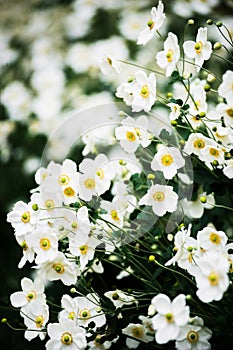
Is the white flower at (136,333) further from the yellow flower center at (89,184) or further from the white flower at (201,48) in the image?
the white flower at (201,48)

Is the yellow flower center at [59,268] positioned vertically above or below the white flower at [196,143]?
below

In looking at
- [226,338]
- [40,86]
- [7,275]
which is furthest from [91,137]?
[40,86]

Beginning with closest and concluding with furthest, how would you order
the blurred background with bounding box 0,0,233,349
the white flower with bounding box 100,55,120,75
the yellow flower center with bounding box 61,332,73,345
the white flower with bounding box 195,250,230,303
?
the white flower with bounding box 195,250,230,303 → the yellow flower center with bounding box 61,332,73,345 → the white flower with bounding box 100,55,120,75 → the blurred background with bounding box 0,0,233,349

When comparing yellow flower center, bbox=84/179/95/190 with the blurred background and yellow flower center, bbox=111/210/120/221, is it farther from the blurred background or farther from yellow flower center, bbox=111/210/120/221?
the blurred background

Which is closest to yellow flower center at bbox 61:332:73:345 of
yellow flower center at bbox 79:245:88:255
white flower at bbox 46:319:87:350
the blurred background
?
white flower at bbox 46:319:87:350

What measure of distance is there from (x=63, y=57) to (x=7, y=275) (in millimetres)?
852

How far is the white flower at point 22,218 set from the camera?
2.41 feet

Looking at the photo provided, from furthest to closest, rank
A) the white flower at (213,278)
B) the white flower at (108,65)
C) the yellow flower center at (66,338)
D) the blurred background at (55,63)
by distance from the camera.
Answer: the blurred background at (55,63) → the white flower at (108,65) → the yellow flower center at (66,338) → the white flower at (213,278)

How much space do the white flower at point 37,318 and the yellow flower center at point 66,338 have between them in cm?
4

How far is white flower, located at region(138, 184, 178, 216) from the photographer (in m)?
0.74

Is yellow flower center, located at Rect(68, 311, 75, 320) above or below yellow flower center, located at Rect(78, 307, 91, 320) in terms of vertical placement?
above

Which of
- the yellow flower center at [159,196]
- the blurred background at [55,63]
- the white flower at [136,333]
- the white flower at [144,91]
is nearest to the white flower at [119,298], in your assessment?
the white flower at [136,333]

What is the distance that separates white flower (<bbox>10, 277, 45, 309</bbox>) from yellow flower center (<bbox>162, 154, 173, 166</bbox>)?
221mm

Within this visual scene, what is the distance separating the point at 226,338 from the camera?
2.35ft
